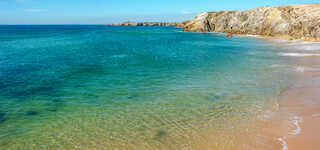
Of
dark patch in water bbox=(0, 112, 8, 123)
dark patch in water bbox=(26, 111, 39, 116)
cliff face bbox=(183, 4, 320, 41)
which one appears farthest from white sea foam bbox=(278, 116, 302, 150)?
cliff face bbox=(183, 4, 320, 41)

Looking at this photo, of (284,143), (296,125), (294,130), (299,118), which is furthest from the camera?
(299,118)

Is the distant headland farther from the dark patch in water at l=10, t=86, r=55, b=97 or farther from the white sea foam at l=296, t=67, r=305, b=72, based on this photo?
the dark patch in water at l=10, t=86, r=55, b=97

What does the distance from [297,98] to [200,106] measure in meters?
6.35

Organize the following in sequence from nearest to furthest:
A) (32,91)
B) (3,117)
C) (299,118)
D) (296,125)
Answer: (296,125)
(299,118)
(3,117)
(32,91)

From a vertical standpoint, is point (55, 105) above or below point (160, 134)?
above

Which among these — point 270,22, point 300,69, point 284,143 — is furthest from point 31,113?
point 270,22

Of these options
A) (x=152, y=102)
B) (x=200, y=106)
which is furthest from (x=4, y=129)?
(x=200, y=106)

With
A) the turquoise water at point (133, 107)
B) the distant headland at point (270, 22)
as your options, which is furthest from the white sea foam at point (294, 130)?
the distant headland at point (270, 22)

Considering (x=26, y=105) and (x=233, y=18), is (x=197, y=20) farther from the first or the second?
(x=26, y=105)

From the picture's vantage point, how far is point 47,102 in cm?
1461

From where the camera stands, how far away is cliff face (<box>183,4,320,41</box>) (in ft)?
189

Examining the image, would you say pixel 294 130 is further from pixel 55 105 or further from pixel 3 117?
pixel 3 117

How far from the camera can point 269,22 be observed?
250ft

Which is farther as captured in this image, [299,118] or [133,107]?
[133,107]
